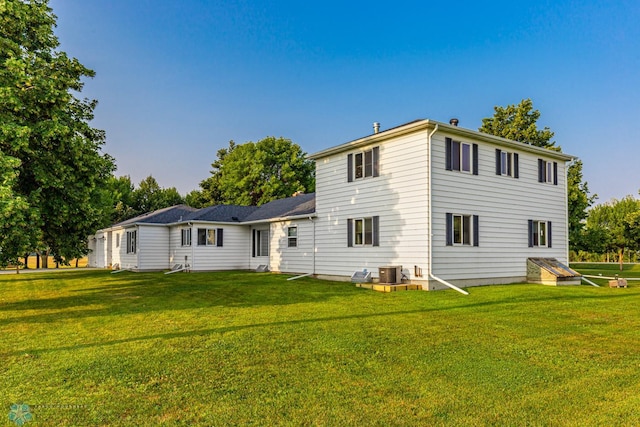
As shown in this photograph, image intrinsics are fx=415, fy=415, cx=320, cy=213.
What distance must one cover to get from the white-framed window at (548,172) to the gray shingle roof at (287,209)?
33.2ft

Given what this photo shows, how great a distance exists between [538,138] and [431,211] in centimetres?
2316

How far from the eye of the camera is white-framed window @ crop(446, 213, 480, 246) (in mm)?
14539

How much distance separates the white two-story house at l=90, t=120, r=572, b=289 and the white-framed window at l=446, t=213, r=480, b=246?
0.12ft

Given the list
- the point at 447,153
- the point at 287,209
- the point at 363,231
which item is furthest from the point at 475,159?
the point at 287,209

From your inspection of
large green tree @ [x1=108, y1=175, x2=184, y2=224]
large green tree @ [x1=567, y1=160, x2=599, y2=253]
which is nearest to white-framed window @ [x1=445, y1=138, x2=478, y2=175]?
large green tree @ [x1=567, y1=160, x2=599, y2=253]

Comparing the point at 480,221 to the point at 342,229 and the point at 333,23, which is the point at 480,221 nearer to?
the point at 342,229

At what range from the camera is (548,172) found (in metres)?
18.3

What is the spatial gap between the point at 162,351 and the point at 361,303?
19.8 feet

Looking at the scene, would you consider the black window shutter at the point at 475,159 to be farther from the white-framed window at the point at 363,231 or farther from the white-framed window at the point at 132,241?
the white-framed window at the point at 132,241

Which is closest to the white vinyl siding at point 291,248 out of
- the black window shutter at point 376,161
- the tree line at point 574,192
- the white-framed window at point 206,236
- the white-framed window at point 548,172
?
the white-framed window at point 206,236

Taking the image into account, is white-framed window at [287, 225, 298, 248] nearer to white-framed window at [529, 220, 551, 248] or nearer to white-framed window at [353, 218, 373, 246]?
white-framed window at [353, 218, 373, 246]

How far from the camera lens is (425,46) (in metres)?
20.3

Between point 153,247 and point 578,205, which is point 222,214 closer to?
point 153,247

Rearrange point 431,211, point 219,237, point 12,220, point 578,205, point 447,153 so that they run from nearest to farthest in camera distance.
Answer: point 12,220
point 431,211
point 447,153
point 219,237
point 578,205
